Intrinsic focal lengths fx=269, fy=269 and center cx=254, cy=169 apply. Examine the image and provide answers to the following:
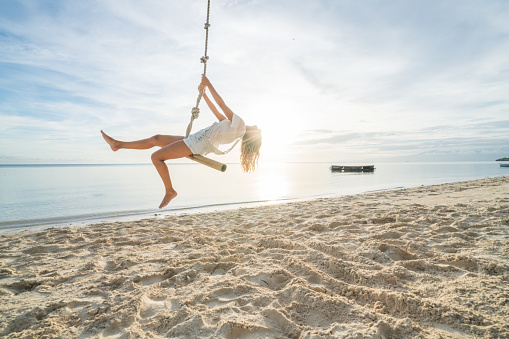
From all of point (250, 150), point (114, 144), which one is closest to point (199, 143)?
point (250, 150)

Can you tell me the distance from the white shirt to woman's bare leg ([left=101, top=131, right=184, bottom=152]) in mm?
509

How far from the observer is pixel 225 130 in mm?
4105

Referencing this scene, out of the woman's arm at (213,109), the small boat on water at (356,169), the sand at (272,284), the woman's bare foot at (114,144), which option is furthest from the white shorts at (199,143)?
the small boat on water at (356,169)

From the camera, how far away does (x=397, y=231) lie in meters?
4.12

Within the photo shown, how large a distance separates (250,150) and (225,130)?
27.9 inches

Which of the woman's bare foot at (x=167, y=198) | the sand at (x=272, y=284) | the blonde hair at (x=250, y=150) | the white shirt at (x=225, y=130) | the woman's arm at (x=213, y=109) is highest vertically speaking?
the woman's arm at (x=213, y=109)

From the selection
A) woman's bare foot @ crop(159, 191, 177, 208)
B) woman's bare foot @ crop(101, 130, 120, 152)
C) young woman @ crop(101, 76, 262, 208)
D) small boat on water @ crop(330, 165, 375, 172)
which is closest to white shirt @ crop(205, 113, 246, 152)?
young woman @ crop(101, 76, 262, 208)

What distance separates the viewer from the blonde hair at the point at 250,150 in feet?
15.0

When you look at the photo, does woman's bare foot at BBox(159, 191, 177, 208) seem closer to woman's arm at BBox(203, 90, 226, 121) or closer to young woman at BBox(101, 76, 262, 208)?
young woman at BBox(101, 76, 262, 208)

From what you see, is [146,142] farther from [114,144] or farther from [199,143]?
[199,143]

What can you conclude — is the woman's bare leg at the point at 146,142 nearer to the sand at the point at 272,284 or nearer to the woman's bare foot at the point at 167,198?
the woman's bare foot at the point at 167,198

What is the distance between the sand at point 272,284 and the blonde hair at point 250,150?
1272 mm

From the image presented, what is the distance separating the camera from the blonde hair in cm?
456

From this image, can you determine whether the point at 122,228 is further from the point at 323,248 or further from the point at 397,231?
the point at 397,231
